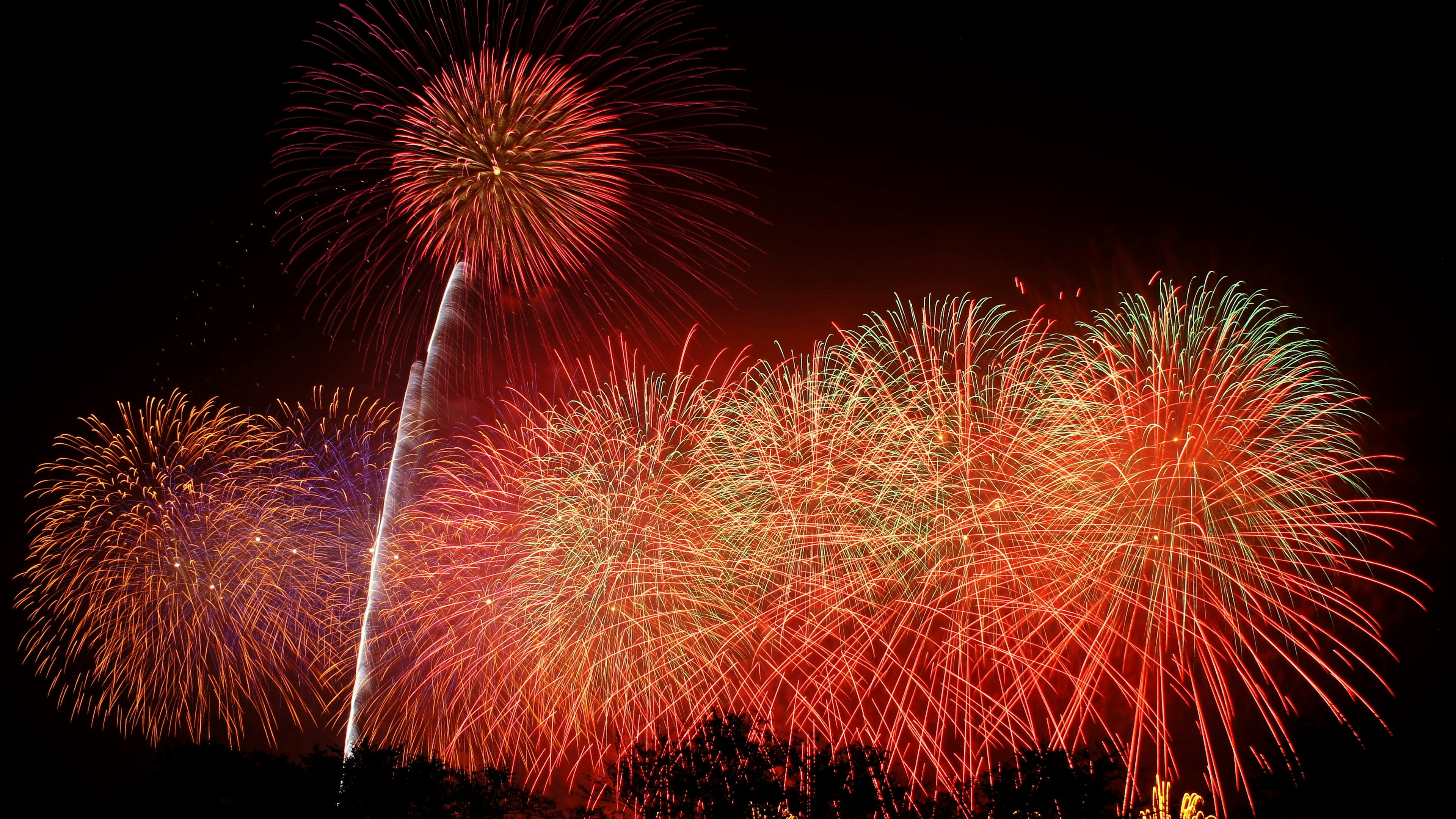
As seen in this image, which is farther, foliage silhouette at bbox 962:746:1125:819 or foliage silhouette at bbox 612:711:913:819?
foliage silhouette at bbox 612:711:913:819

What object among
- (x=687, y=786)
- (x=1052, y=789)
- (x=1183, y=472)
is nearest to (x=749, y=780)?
(x=687, y=786)

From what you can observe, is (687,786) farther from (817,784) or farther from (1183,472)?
(1183,472)

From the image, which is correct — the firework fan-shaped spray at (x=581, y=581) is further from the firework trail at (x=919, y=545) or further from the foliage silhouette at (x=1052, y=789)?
the foliage silhouette at (x=1052, y=789)

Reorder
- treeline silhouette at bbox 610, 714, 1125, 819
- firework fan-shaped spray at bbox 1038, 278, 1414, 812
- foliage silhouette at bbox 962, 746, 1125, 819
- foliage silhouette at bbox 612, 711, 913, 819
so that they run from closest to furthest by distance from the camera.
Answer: foliage silhouette at bbox 962, 746, 1125, 819
treeline silhouette at bbox 610, 714, 1125, 819
foliage silhouette at bbox 612, 711, 913, 819
firework fan-shaped spray at bbox 1038, 278, 1414, 812

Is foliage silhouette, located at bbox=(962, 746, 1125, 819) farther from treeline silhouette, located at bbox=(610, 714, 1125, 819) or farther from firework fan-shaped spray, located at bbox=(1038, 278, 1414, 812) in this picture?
firework fan-shaped spray, located at bbox=(1038, 278, 1414, 812)

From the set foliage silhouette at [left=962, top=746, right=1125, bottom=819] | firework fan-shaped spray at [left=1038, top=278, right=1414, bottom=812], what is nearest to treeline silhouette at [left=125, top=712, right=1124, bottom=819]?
foliage silhouette at [left=962, top=746, right=1125, bottom=819]

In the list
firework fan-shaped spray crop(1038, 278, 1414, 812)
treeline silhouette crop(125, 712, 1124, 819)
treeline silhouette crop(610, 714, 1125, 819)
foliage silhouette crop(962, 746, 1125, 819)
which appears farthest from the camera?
firework fan-shaped spray crop(1038, 278, 1414, 812)

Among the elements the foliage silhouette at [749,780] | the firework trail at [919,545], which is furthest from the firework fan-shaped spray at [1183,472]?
the foliage silhouette at [749,780]

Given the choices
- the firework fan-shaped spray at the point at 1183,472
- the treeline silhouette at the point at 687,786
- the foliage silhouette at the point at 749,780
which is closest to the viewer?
the treeline silhouette at the point at 687,786

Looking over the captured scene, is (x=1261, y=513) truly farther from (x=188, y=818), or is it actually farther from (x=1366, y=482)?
(x=188, y=818)
